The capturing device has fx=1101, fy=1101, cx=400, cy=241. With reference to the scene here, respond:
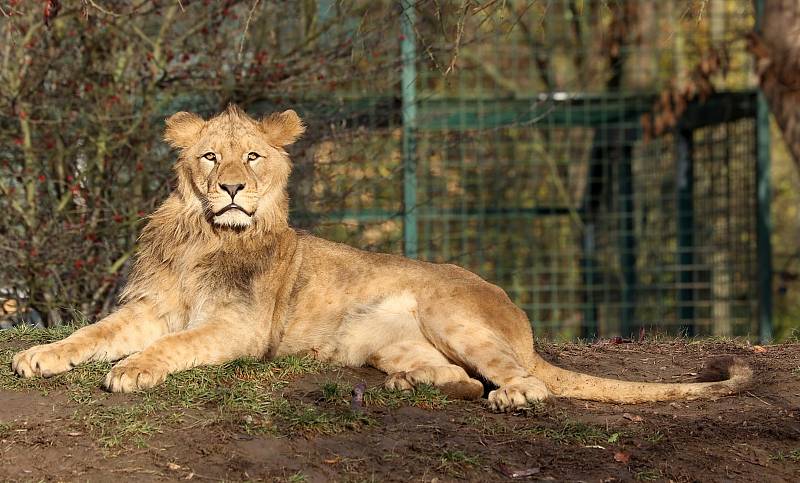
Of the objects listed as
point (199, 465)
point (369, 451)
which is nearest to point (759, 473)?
point (369, 451)

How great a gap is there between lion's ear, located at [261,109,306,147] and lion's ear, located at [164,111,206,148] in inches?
13.5

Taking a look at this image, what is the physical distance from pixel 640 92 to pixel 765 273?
2.12 meters

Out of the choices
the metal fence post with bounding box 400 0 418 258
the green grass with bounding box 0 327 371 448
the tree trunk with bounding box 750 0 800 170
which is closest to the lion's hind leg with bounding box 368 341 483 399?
the green grass with bounding box 0 327 371 448

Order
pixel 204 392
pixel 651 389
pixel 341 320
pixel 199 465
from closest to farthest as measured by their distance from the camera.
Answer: pixel 199 465
pixel 204 392
pixel 651 389
pixel 341 320

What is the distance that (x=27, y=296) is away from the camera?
8.30 meters

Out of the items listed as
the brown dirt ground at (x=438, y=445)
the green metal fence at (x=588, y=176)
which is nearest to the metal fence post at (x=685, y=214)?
the green metal fence at (x=588, y=176)

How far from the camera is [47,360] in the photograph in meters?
4.92

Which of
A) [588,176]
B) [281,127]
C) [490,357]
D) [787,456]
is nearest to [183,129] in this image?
[281,127]

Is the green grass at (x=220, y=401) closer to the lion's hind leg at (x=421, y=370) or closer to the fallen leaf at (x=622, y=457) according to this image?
the lion's hind leg at (x=421, y=370)

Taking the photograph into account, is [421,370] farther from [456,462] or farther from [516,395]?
[456,462]

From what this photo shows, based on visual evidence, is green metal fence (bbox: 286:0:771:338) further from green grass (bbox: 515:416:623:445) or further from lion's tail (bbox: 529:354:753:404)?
green grass (bbox: 515:416:623:445)

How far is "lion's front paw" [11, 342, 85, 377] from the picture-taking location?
489cm

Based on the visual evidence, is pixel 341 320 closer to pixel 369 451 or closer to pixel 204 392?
pixel 204 392

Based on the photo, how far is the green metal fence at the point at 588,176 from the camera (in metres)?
9.41
